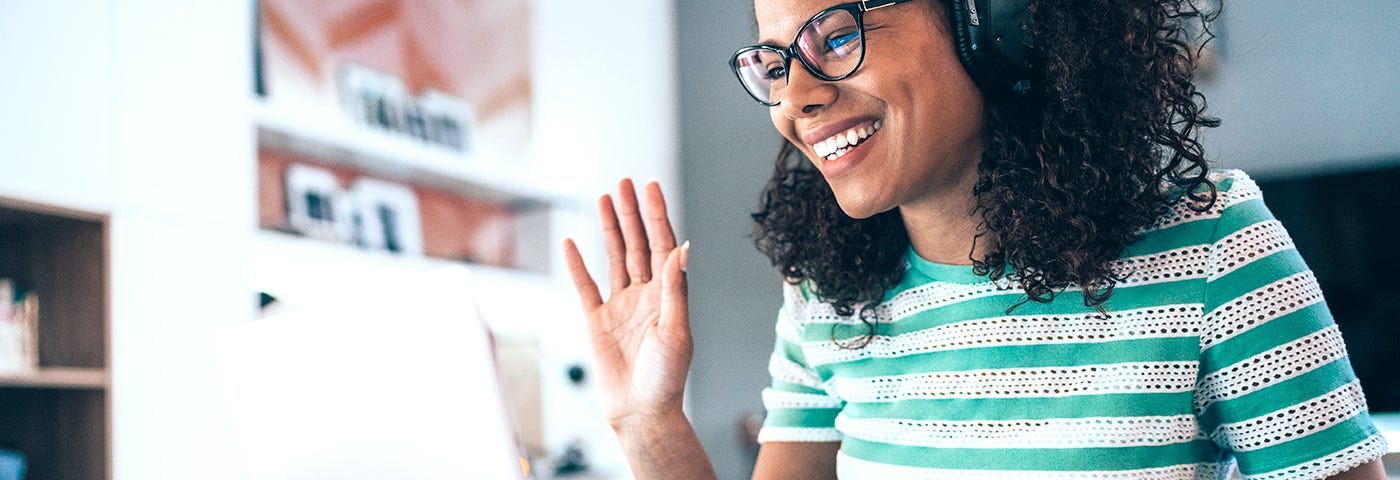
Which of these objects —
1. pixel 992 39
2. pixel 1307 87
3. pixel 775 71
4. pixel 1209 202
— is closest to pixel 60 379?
pixel 775 71

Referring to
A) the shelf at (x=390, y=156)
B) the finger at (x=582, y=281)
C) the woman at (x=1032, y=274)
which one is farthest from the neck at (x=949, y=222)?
the shelf at (x=390, y=156)

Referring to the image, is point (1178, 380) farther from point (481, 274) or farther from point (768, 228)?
point (481, 274)

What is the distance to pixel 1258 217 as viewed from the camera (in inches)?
40.4

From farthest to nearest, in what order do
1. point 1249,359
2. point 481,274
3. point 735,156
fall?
point 735,156
point 481,274
point 1249,359

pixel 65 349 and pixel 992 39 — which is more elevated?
pixel 992 39

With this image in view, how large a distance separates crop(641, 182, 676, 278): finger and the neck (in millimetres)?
257

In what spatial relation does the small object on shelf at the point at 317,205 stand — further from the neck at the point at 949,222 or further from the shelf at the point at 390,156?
the neck at the point at 949,222

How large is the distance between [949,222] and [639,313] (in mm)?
349

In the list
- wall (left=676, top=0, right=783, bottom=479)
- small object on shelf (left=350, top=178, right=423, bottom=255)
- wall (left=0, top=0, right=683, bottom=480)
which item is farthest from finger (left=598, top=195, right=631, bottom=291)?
wall (left=676, top=0, right=783, bottom=479)

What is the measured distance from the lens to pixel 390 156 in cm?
347

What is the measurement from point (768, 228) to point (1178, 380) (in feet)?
1.70

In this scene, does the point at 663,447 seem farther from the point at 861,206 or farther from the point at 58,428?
the point at 58,428

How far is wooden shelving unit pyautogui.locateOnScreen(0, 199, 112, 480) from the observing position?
2395 mm

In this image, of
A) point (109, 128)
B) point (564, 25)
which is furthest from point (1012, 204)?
point (564, 25)
